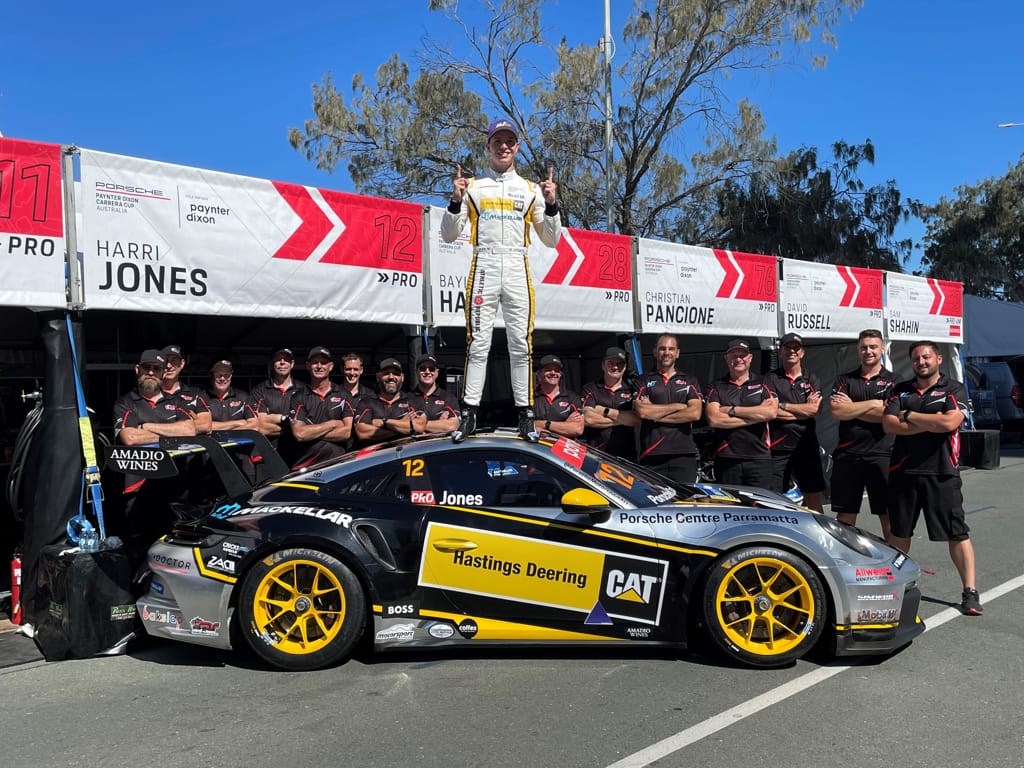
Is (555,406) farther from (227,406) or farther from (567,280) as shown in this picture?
(227,406)

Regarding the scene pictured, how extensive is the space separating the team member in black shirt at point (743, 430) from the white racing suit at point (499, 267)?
1.99 meters

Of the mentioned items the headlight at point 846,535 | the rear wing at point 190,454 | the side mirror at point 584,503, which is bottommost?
the headlight at point 846,535

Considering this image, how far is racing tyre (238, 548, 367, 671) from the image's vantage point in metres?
4.30

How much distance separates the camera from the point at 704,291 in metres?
9.24

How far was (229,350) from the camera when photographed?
1000cm

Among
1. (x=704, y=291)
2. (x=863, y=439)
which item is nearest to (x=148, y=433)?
(x=863, y=439)

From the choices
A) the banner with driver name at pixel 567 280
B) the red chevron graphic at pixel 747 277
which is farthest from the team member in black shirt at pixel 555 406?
the red chevron graphic at pixel 747 277

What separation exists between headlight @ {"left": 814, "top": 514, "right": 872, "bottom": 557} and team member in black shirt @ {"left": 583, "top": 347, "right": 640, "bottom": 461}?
265 cm

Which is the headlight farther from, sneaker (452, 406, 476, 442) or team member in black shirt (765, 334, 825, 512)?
team member in black shirt (765, 334, 825, 512)

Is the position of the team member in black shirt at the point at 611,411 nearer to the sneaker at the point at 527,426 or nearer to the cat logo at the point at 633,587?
the sneaker at the point at 527,426

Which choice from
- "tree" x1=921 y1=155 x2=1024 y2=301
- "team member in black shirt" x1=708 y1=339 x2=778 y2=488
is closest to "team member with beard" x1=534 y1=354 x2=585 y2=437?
"team member in black shirt" x1=708 y1=339 x2=778 y2=488

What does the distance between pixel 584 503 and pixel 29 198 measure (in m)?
3.87

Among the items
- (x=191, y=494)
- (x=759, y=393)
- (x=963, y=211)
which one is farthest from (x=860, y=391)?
(x=963, y=211)

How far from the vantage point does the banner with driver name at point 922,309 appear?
39.1 ft
